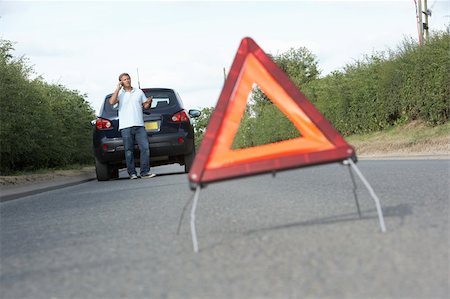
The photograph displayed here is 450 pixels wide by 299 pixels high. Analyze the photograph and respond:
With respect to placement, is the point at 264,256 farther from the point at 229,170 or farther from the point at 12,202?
the point at 12,202

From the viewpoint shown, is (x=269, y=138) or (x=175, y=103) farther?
(x=269, y=138)

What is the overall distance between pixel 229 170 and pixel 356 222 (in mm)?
1369

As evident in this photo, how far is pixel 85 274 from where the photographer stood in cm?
435

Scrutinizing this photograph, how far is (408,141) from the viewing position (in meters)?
21.9

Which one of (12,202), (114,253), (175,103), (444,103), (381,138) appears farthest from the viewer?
(381,138)

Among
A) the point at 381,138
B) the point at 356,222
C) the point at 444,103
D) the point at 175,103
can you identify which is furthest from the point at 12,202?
the point at 381,138

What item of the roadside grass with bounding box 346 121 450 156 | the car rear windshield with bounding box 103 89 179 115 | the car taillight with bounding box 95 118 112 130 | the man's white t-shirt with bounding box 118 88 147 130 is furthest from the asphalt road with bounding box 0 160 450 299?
the roadside grass with bounding box 346 121 450 156

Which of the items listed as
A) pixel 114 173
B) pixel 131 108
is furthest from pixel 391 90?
pixel 131 108

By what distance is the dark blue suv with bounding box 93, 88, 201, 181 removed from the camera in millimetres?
14695

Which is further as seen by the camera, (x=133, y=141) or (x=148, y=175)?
(x=148, y=175)

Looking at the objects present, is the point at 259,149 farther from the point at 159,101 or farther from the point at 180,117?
the point at 159,101

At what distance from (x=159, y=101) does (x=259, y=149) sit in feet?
32.9

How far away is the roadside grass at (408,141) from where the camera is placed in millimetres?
20031

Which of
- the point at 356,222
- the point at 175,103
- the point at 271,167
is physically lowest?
the point at 356,222
